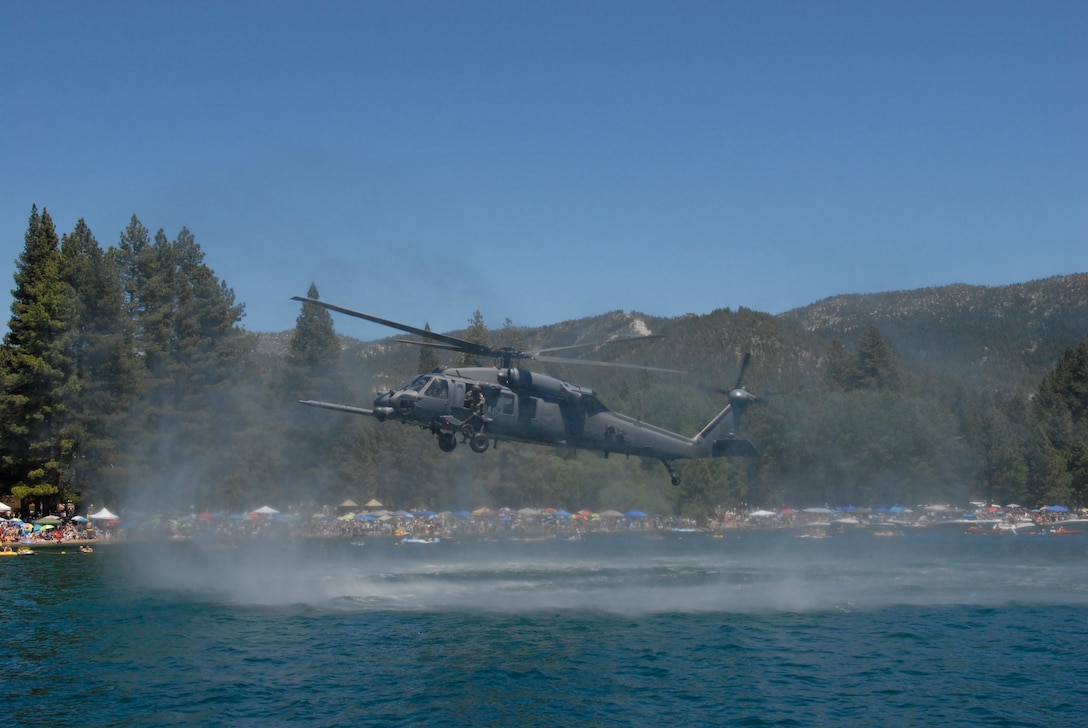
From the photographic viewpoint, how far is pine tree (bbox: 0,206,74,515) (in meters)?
73.9

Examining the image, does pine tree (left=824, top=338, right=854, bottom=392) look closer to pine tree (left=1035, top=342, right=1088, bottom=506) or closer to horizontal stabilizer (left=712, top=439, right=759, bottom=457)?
pine tree (left=1035, top=342, right=1088, bottom=506)

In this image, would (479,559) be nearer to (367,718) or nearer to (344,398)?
(344,398)

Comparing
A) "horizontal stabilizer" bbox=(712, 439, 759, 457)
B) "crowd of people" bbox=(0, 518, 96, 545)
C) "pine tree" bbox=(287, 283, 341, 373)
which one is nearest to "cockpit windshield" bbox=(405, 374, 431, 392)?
"horizontal stabilizer" bbox=(712, 439, 759, 457)

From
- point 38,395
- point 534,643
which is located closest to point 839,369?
point 38,395

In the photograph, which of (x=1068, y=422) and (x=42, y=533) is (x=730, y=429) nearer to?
(x=42, y=533)

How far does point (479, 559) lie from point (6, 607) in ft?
107

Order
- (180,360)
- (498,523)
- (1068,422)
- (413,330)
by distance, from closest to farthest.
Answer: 1. (413,330)
2. (180,360)
3. (498,523)
4. (1068,422)

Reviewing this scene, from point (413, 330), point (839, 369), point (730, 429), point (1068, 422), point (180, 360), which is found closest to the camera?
point (413, 330)

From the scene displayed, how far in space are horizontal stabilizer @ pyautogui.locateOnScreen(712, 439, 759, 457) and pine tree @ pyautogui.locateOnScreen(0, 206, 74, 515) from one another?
180ft

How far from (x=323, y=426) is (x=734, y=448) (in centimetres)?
6561

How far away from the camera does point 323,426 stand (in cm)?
9625

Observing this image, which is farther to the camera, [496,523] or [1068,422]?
[1068,422]

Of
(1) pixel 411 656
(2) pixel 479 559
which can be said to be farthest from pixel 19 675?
(2) pixel 479 559

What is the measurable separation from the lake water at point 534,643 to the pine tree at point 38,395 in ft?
36.5
